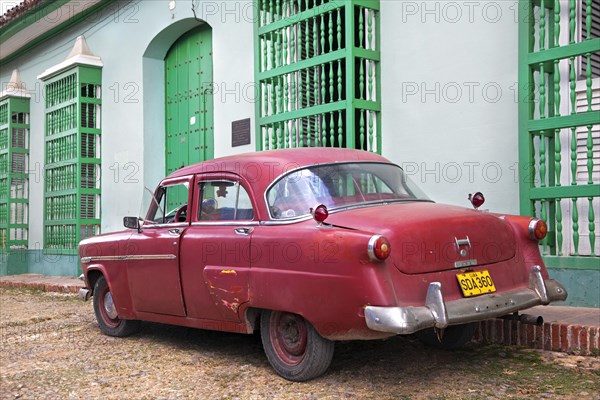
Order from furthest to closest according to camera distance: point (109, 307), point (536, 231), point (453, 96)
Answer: point (453, 96), point (109, 307), point (536, 231)

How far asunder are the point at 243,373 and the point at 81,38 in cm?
943

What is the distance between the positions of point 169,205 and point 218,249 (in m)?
1.14

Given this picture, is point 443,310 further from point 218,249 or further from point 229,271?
point 218,249

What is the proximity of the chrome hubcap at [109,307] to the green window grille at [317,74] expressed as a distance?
10.1 feet

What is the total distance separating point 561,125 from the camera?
223 inches

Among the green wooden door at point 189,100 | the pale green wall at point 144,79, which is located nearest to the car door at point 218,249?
the pale green wall at point 144,79

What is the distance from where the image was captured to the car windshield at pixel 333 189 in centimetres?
447

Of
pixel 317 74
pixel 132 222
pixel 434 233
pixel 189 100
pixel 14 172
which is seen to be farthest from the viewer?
pixel 14 172

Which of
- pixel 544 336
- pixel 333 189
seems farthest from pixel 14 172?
pixel 544 336

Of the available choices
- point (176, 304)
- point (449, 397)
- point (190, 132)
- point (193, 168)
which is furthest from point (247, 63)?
point (449, 397)

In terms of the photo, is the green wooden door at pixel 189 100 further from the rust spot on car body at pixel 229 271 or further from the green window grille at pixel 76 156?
the rust spot on car body at pixel 229 271

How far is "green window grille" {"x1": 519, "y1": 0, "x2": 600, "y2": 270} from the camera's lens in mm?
5598

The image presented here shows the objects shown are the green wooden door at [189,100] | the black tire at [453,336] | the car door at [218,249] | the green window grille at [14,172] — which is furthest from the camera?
the green window grille at [14,172]

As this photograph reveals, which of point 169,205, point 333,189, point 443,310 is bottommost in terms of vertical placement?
point 443,310
